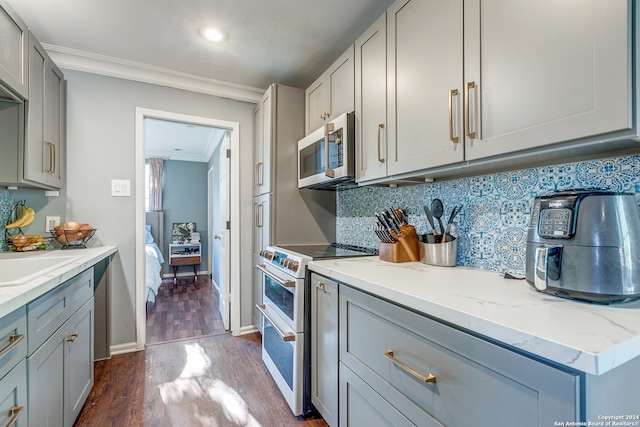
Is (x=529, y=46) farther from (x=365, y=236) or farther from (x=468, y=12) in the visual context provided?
(x=365, y=236)

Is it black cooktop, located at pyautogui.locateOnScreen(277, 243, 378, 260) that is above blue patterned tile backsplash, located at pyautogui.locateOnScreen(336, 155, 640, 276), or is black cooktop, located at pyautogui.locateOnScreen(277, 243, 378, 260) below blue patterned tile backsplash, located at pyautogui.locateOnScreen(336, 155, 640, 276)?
below

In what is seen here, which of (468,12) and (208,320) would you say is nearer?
(468,12)

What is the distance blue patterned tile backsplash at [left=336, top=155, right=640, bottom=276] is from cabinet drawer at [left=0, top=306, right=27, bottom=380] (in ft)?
5.74

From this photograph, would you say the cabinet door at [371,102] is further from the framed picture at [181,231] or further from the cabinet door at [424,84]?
the framed picture at [181,231]

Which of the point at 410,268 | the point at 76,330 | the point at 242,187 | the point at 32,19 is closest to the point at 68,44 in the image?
the point at 32,19

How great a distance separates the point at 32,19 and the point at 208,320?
2.73 meters

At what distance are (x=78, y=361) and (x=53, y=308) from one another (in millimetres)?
495

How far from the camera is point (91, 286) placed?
176cm

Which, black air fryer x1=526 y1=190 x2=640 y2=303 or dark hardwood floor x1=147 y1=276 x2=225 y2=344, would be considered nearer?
black air fryer x1=526 y1=190 x2=640 y2=303

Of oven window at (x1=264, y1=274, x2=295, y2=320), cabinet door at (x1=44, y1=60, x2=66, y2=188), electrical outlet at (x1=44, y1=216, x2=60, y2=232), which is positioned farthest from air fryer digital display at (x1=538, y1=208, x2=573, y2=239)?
electrical outlet at (x1=44, y1=216, x2=60, y2=232)

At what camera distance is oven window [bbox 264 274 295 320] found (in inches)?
66.7

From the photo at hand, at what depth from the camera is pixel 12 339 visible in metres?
0.94

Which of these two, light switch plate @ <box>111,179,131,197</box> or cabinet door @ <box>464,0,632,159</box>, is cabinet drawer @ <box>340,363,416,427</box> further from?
light switch plate @ <box>111,179,131,197</box>

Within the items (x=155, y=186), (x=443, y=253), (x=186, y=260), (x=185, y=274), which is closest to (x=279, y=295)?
(x=443, y=253)
